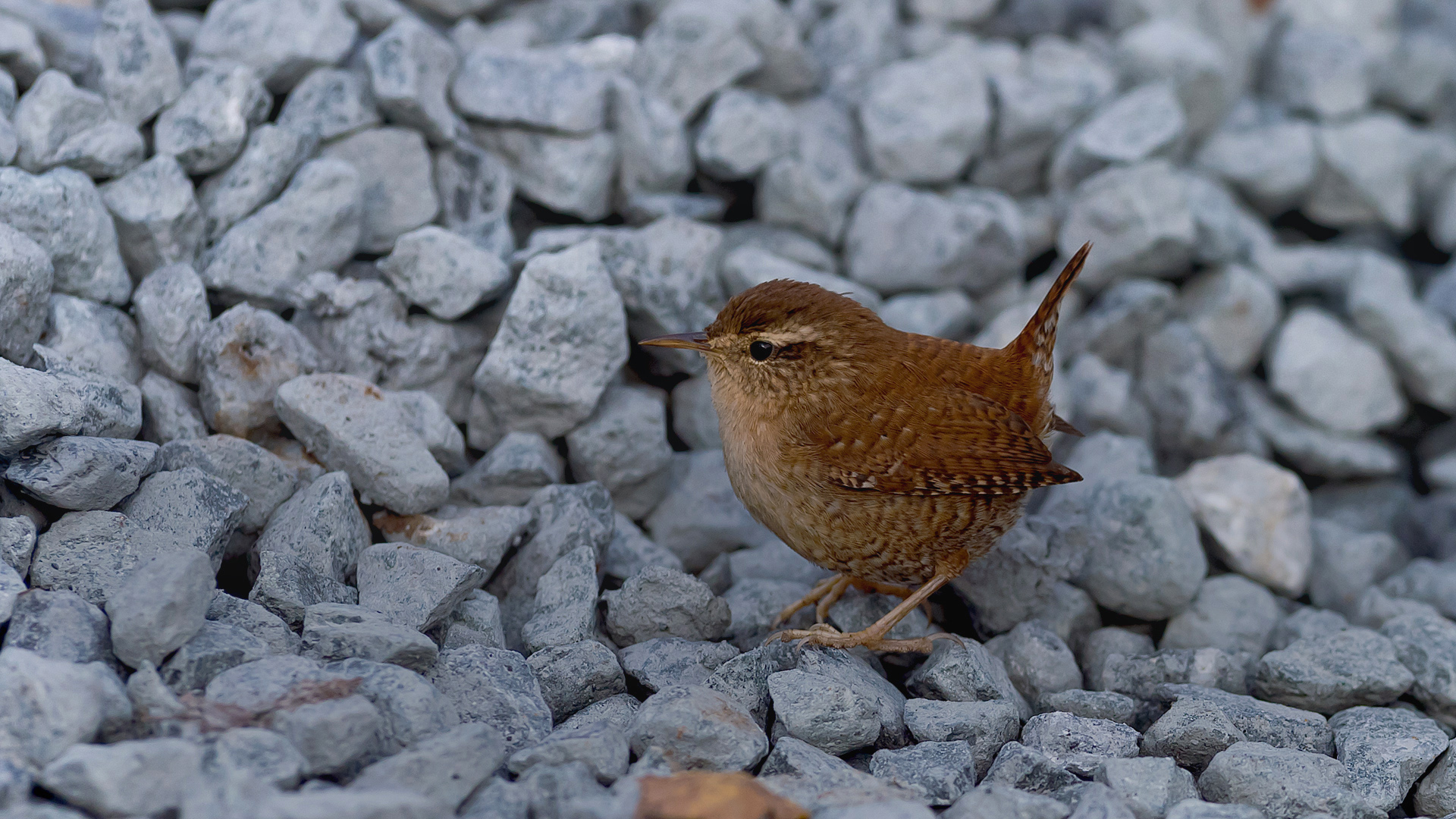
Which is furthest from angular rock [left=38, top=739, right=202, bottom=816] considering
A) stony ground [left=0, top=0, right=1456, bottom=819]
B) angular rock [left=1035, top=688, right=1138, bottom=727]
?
angular rock [left=1035, top=688, right=1138, bottom=727]

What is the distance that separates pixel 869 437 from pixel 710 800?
1.18 metres

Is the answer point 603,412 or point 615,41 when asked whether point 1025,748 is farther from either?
point 615,41

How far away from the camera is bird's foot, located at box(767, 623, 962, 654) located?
9.61 feet

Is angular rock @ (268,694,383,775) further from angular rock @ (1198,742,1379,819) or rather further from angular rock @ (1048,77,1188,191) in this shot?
angular rock @ (1048,77,1188,191)

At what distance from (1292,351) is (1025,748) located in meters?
2.60

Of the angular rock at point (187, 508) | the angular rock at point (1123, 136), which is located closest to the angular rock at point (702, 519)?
the angular rock at point (187, 508)

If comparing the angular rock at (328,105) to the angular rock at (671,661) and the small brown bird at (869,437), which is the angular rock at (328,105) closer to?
the small brown bird at (869,437)

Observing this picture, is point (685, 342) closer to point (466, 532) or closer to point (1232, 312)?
point (466, 532)

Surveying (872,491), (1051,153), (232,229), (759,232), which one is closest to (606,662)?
(872,491)

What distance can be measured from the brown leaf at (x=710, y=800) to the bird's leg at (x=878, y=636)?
0.85 meters

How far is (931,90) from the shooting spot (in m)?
4.50

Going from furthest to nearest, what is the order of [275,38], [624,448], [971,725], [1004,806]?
[275,38], [624,448], [971,725], [1004,806]

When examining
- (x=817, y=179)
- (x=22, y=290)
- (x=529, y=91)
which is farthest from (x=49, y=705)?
(x=817, y=179)

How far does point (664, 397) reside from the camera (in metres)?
3.93
